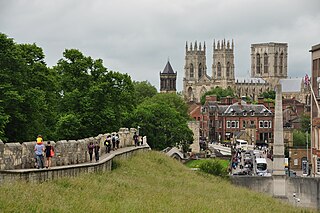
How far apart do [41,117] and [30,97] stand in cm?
244

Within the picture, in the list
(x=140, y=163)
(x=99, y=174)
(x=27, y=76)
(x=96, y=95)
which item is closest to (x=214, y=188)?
(x=140, y=163)

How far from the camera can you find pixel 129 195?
29453 mm

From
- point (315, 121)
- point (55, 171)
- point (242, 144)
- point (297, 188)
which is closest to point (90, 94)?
point (297, 188)

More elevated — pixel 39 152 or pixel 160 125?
pixel 160 125

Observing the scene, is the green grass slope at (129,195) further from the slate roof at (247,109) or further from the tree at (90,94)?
the slate roof at (247,109)

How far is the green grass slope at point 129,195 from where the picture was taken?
79.2 feet

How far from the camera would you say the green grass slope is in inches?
950

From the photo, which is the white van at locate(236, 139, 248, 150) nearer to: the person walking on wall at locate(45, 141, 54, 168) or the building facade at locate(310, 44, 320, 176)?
the building facade at locate(310, 44, 320, 176)

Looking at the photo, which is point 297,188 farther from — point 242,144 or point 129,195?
point 242,144

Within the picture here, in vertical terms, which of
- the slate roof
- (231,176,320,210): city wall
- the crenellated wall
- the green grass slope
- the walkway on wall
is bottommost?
(231,176,320,210): city wall

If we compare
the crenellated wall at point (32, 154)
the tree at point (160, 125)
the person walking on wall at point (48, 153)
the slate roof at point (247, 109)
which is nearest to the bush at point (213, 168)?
the crenellated wall at point (32, 154)

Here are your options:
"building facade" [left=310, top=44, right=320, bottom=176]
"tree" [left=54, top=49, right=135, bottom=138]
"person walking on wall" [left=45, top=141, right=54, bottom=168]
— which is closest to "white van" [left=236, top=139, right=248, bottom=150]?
"building facade" [left=310, top=44, right=320, bottom=176]

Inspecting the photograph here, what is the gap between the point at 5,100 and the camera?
154 ft

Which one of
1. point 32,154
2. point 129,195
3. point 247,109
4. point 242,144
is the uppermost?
point 247,109
